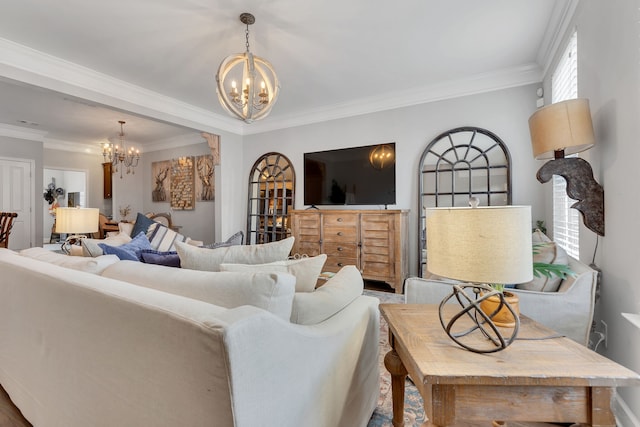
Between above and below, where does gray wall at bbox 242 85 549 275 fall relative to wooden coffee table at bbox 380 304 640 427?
above

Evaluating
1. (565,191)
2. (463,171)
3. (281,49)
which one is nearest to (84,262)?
(281,49)

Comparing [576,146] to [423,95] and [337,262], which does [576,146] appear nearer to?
[423,95]

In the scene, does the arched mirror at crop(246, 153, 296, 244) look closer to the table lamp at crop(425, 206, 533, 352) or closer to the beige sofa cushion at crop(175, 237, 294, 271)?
the beige sofa cushion at crop(175, 237, 294, 271)

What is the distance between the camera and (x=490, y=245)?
90 cm

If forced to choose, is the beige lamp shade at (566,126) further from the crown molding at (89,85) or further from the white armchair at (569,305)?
the crown molding at (89,85)

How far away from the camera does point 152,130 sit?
5.69 metres

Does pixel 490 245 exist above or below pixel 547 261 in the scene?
above

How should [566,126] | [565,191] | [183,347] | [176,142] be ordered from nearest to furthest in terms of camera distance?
[183,347], [566,126], [565,191], [176,142]

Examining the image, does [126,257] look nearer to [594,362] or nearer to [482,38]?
[594,362]

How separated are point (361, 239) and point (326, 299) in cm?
273

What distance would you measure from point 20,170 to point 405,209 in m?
6.75

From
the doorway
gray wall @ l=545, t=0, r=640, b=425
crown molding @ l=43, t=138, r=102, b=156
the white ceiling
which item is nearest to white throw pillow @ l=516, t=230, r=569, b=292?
gray wall @ l=545, t=0, r=640, b=425

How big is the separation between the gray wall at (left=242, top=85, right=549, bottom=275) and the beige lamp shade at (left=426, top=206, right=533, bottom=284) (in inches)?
113

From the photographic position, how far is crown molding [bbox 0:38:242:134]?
2.85 metres
